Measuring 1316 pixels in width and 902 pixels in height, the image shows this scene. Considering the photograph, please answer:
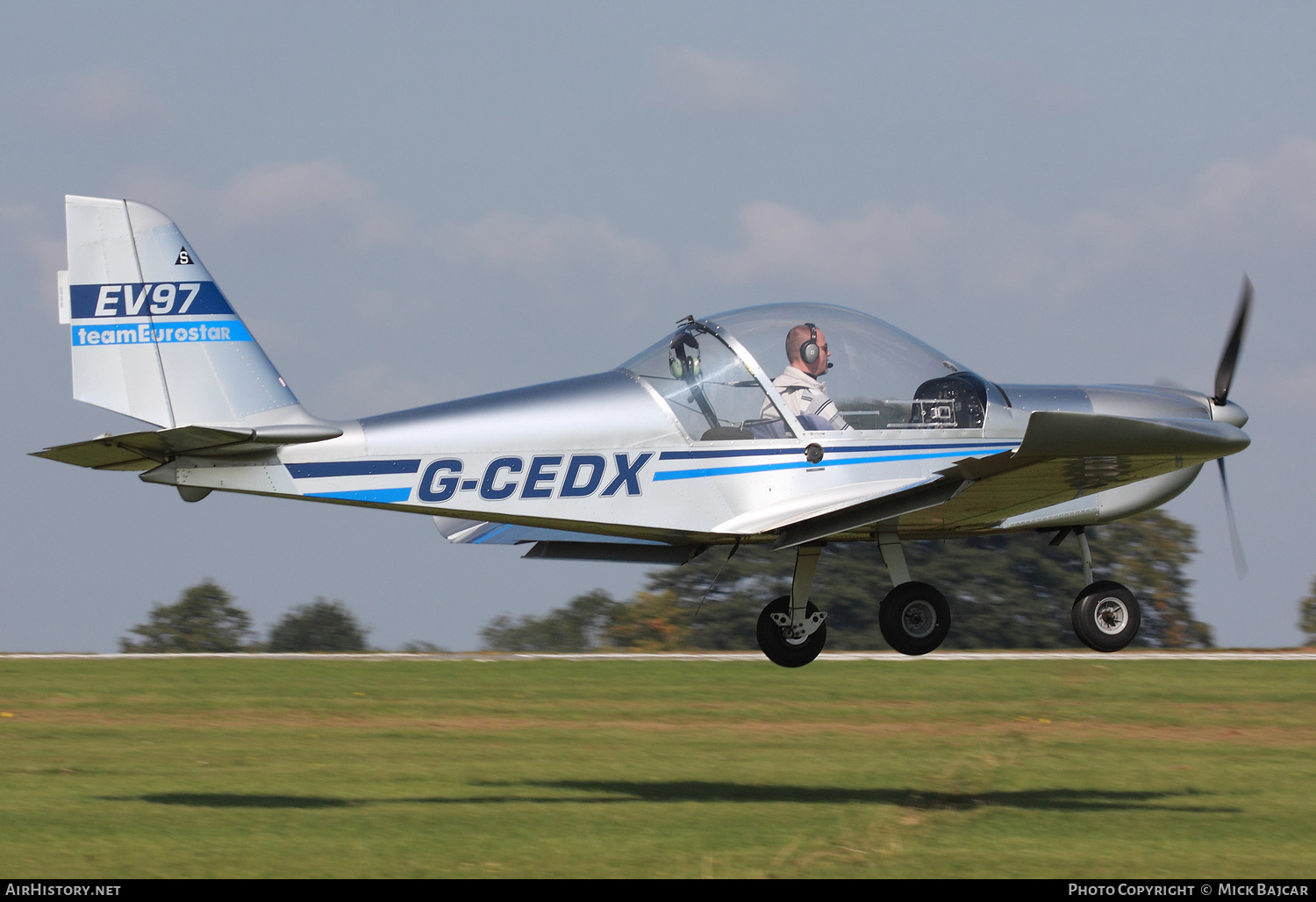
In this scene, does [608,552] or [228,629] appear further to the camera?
[228,629]

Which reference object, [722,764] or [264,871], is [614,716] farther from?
[264,871]

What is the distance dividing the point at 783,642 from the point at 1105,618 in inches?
102

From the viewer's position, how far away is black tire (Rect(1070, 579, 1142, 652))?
11.4 metres

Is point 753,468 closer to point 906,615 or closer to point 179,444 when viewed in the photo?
point 906,615

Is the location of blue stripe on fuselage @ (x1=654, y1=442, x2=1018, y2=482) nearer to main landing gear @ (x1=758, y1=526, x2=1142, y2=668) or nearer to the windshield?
the windshield

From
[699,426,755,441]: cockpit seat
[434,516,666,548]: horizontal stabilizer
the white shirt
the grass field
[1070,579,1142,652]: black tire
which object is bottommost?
the grass field

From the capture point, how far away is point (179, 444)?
1059 cm

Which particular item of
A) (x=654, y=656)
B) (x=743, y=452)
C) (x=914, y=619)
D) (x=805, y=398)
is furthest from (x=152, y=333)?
(x=654, y=656)

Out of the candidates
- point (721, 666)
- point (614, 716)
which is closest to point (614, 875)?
point (614, 716)

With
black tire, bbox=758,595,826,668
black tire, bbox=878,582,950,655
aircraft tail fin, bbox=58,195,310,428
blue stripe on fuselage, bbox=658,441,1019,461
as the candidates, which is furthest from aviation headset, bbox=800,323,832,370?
aircraft tail fin, bbox=58,195,310,428

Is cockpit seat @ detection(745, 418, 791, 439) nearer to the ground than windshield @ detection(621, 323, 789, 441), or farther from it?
nearer to the ground

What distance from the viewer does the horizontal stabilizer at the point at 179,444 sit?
10.2 meters

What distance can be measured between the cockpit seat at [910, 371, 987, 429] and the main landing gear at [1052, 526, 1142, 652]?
1.58 meters

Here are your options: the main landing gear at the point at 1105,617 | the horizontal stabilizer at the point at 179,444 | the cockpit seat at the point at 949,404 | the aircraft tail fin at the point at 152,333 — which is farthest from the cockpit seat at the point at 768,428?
the aircraft tail fin at the point at 152,333
